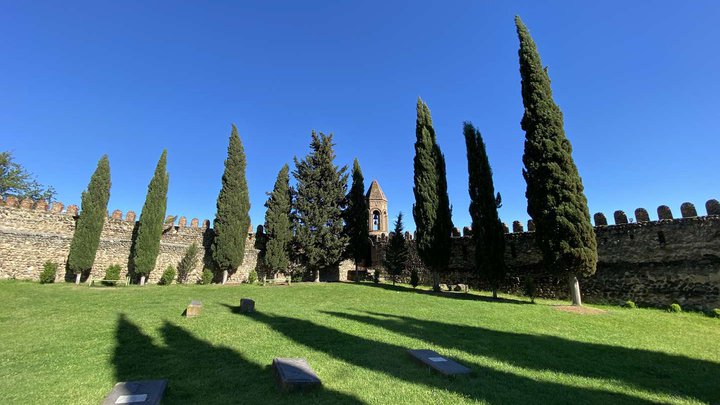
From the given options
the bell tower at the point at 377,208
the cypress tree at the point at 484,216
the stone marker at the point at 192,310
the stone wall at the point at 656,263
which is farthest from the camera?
the bell tower at the point at 377,208

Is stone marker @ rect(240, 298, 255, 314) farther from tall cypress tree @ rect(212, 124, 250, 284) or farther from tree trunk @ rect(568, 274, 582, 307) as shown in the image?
tree trunk @ rect(568, 274, 582, 307)

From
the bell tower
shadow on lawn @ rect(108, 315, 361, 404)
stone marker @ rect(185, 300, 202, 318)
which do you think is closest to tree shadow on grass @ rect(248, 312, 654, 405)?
shadow on lawn @ rect(108, 315, 361, 404)

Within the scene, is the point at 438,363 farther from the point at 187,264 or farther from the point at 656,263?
the point at 187,264

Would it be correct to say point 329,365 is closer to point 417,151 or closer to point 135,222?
point 417,151

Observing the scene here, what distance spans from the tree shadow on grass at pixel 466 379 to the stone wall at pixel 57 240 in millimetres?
18014

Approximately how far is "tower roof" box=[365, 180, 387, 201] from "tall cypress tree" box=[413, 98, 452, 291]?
68.1 ft

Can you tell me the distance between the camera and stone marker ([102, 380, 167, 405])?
4008 mm

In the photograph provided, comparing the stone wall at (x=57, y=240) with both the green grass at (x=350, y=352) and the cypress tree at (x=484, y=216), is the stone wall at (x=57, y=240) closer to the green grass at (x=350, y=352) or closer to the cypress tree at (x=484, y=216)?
the green grass at (x=350, y=352)

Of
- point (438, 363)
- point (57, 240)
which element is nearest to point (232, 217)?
point (57, 240)

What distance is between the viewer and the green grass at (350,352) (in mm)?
4824

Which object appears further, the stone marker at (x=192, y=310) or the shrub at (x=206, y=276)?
the shrub at (x=206, y=276)

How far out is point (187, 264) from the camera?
71.2 feet

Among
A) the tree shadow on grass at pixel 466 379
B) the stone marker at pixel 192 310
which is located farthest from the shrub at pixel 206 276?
the tree shadow on grass at pixel 466 379

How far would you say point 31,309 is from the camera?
10680mm
